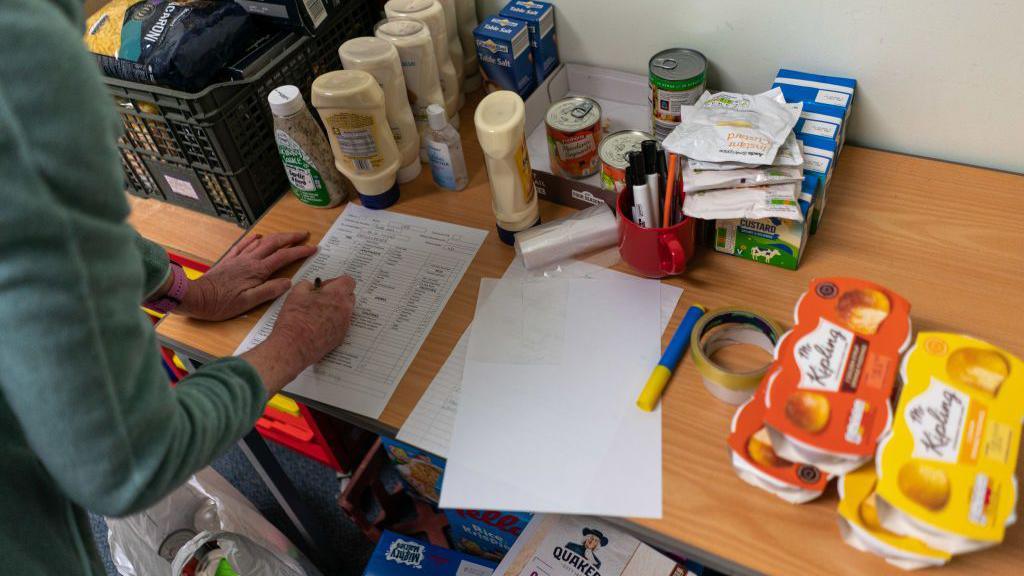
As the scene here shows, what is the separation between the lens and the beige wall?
0.87 metres

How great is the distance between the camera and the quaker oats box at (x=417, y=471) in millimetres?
1185

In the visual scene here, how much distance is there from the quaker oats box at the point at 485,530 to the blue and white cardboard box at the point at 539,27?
727 mm

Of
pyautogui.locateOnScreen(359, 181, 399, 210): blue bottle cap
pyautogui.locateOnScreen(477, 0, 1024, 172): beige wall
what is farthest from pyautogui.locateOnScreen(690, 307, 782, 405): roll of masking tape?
pyautogui.locateOnScreen(359, 181, 399, 210): blue bottle cap

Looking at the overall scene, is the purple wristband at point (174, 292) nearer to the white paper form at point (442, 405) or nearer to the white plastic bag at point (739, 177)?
the white paper form at point (442, 405)

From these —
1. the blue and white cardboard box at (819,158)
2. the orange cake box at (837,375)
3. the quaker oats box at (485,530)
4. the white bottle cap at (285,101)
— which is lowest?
the quaker oats box at (485,530)

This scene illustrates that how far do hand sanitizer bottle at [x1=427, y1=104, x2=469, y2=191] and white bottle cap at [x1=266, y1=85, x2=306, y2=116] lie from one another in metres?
0.18

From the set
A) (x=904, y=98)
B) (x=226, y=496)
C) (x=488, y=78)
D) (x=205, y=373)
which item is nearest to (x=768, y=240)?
(x=904, y=98)

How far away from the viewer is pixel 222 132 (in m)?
1.01

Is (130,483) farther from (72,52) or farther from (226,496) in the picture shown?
(226,496)

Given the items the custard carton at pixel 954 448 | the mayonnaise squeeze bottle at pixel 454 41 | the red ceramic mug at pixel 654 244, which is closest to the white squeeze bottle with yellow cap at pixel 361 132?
the mayonnaise squeeze bottle at pixel 454 41

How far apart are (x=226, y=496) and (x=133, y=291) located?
2.81ft

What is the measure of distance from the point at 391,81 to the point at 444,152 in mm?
127

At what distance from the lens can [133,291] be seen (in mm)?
538

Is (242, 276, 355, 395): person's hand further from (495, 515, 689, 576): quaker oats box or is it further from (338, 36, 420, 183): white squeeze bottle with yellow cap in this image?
(495, 515, 689, 576): quaker oats box
